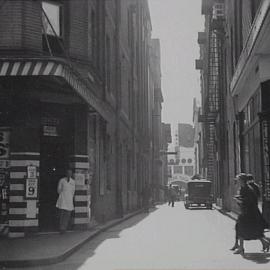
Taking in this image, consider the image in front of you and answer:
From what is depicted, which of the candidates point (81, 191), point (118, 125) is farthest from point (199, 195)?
point (81, 191)

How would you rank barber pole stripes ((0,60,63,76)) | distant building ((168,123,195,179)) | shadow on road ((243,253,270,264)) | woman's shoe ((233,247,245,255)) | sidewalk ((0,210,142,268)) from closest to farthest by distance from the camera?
1. sidewalk ((0,210,142,268))
2. shadow on road ((243,253,270,264))
3. woman's shoe ((233,247,245,255))
4. barber pole stripes ((0,60,63,76))
5. distant building ((168,123,195,179))

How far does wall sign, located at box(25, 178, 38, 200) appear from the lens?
1513cm

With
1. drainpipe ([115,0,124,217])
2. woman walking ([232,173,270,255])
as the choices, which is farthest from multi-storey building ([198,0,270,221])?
drainpipe ([115,0,124,217])

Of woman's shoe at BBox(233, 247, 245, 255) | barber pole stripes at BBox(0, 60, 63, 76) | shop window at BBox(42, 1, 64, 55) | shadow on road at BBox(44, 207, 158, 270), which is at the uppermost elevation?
shop window at BBox(42, 1, 64, 55)

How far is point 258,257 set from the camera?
11.0 metres

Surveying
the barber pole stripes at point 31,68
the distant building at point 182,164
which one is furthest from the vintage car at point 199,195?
the distant building at point 182,164

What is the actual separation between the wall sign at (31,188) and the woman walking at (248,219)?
6.07 m

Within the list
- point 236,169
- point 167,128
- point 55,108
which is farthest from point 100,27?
point 167,128

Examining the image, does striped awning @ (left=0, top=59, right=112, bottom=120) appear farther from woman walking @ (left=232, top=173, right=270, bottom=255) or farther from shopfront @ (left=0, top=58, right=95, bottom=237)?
woman walking @ (left=232, top=173, right=270, bottom=255)

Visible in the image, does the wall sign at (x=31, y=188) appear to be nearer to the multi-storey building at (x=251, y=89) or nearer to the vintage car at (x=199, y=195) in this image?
the multi-storey building at (x=251, y=89)

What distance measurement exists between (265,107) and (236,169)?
10.7m

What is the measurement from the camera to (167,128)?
10606 cm

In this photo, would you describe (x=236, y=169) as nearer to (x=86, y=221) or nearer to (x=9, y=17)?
(x=86, y=221)

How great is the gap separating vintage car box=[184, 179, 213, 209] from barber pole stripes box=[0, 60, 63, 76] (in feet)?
103
